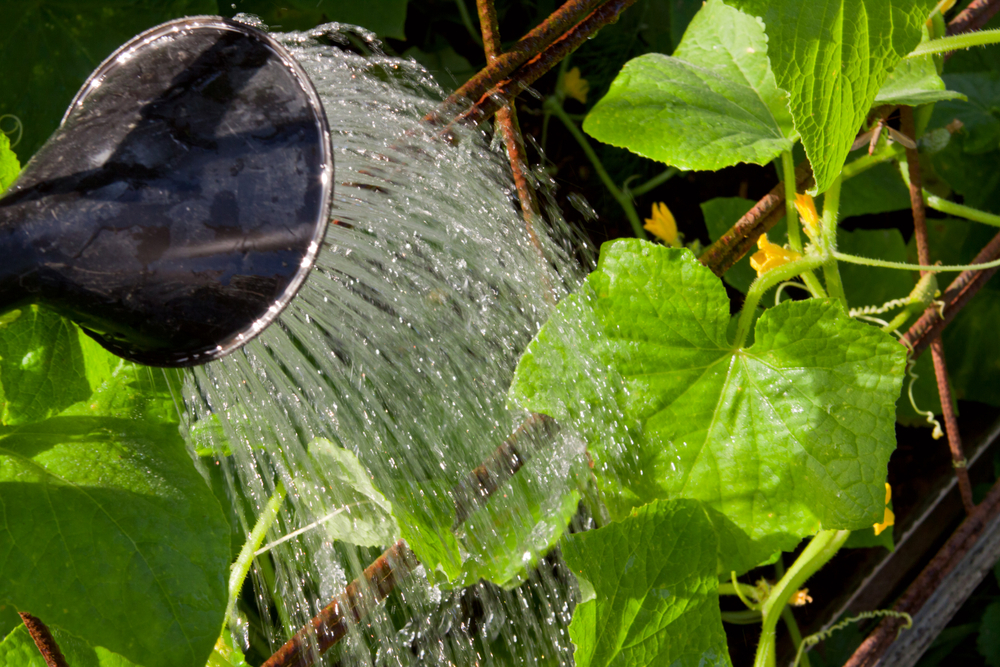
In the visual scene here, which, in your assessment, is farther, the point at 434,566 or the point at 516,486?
the point at 516,486

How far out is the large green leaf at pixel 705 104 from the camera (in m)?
0.70

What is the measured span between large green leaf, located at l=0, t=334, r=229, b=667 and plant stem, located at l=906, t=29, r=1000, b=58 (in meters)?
0.77

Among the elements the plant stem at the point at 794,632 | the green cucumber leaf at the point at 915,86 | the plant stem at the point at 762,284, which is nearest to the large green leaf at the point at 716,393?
the plant stem at the point at 762,284

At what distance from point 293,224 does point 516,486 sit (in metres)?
0.42

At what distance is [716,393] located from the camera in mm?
673

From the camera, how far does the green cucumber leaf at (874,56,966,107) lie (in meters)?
0.70

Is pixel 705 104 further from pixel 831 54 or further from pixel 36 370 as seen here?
pixel 36 370

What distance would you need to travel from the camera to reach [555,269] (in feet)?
2.62

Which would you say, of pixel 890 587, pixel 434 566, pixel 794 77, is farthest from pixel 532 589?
pixel 794 77

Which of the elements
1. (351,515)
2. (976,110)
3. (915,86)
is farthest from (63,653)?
(976,110)

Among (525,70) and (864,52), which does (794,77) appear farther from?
(525,70)

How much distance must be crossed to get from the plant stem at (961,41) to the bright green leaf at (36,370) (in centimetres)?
84

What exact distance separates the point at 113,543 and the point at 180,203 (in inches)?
11.4

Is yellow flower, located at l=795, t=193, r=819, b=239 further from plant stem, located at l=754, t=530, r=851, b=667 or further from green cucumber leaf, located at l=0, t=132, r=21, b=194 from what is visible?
green cucumber leaf, located at l=0, t=132, r=21, b=194
